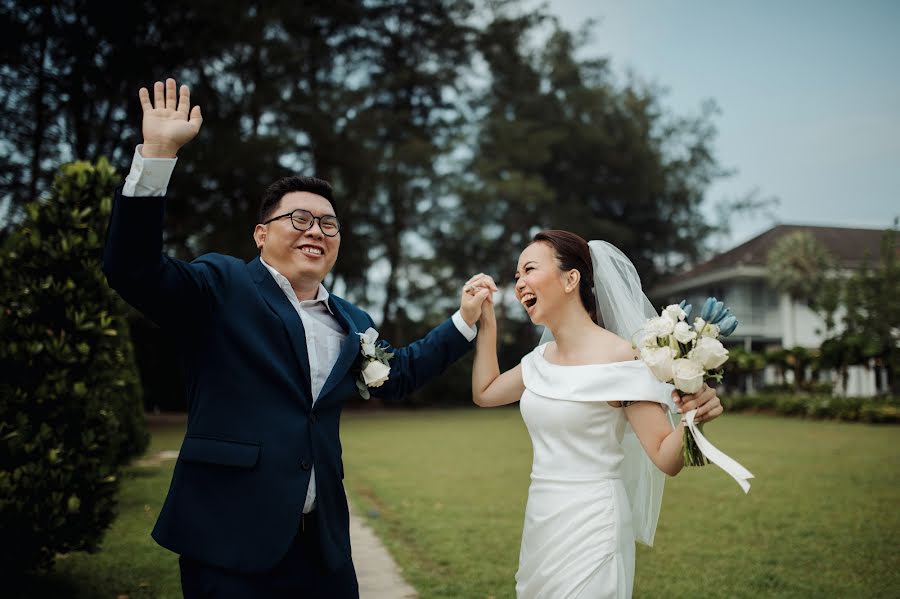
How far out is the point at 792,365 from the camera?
24203 millimetres

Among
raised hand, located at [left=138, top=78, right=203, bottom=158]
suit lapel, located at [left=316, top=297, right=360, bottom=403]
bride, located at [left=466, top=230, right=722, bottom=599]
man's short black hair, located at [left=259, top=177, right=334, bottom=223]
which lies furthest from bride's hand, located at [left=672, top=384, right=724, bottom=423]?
raised hand, located at [left=138, top=78, right=203, bottom=158]

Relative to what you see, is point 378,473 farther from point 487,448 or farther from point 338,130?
point 338,130

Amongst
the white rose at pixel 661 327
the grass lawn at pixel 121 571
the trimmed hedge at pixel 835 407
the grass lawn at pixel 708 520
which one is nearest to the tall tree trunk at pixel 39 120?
the grass lawn at pixel 708 520

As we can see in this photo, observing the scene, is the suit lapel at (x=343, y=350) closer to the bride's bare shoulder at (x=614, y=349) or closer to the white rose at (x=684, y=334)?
the bride's bare shoulder at (x=614, y=349)

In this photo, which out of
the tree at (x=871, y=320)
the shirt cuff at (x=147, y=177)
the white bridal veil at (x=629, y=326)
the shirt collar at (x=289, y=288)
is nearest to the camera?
the shirt cuff at (x=147, y=177)

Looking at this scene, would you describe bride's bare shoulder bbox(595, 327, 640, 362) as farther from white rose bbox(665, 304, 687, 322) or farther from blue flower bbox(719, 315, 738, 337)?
blue flower bbox(719, 315, 738, 337)

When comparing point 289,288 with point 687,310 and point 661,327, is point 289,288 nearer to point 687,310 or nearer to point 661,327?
point 661,327

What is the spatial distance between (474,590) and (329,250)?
11.1ft

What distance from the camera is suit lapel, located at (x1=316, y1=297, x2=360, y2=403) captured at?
2787 mm

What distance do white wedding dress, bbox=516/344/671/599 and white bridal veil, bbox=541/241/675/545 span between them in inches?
11.8

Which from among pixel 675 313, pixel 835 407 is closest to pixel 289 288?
pixel 675 313

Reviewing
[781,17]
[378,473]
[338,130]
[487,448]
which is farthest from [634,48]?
[378,473]

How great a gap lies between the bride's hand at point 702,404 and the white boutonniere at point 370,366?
1208 mm

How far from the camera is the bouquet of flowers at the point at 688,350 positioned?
2.62 meters
